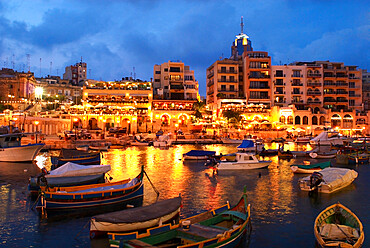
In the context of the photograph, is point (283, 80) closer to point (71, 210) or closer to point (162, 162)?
point (162, 162)

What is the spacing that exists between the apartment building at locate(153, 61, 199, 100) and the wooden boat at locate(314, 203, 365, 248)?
85.6 meters

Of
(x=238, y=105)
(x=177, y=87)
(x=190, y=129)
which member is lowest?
(x=190, y=129)

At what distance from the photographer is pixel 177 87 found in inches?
4018

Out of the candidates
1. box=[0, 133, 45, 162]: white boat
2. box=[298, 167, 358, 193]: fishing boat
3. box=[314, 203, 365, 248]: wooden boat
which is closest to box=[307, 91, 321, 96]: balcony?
box=[298, 167, 358, 193]: fishing boat

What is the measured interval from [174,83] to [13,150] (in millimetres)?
64310

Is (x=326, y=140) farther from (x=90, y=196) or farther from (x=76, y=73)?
(x=76, y=73)

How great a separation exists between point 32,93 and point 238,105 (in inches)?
2707

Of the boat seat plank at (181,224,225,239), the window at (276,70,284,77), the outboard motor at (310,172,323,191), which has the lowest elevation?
the boat seat plank at (181,224,225,239)

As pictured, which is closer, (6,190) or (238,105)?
(6,190)

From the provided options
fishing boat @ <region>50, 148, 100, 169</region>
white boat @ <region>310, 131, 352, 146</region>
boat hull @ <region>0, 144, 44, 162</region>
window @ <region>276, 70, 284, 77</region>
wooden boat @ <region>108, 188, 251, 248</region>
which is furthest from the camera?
window @ <region>276, 70, 284, 77</region>

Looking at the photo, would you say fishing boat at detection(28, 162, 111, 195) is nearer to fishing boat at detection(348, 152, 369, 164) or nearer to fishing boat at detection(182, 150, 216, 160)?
fishing boat at detection(182, 150, 216, 160)

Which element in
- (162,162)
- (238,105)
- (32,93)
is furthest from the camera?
(32,93)

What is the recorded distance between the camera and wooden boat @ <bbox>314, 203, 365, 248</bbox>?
1392 centimetres

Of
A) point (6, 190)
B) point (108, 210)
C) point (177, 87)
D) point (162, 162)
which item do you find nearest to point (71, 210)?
point (108, 210)
